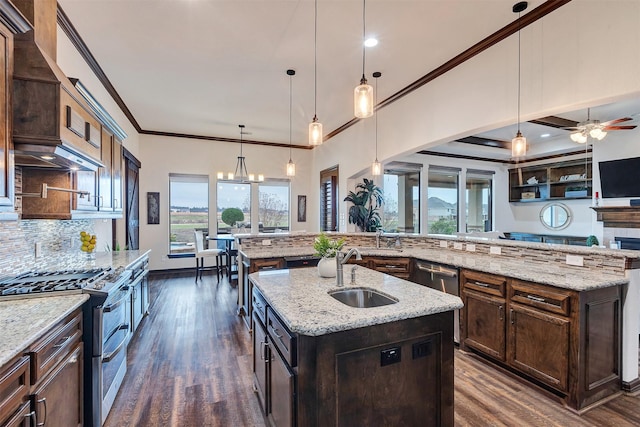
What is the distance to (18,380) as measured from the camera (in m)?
1.22

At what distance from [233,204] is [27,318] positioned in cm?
622

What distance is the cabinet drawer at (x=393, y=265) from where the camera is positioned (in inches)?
151

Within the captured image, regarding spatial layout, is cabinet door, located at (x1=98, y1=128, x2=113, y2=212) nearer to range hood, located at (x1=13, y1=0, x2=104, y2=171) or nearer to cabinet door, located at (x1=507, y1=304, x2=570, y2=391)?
range hood, located at (x1=13, y1=0, x2=104, y2=171)

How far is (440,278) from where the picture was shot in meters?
3.33

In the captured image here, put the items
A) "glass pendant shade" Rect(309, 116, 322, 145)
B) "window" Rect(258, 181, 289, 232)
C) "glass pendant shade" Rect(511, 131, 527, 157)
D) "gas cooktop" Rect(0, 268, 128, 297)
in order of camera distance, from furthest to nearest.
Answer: "window" Rect(258, 181, 289, 232)
"glass pendant shade" Rect(511, 131, 527, 157)
"glass pendant shade" Rect(309, 116, 322, 145)
"gas cooktop" Rect(0, 268, 128, 297)

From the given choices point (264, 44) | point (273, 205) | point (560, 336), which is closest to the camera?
point (560, 336)

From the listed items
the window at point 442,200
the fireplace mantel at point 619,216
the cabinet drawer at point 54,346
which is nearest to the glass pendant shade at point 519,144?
the fireplace mantel at point 619,216

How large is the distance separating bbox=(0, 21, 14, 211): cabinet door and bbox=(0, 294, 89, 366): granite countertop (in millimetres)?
547

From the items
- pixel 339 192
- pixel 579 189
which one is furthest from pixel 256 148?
pixel 579 189

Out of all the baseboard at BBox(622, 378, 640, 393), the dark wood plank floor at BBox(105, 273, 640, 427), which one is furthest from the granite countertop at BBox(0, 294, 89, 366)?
the baseboard at BBox(622, 378, 640, 393)

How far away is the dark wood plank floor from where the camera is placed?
2.09 m

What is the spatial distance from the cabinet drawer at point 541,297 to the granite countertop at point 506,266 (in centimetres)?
6

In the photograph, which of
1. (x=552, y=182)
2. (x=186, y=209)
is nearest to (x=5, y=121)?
(x=186, y=209)

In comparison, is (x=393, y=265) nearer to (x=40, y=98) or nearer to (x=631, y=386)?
(x=631, y=386)
